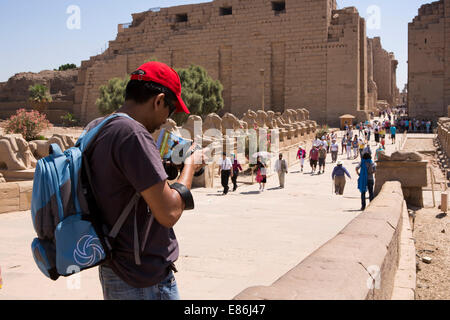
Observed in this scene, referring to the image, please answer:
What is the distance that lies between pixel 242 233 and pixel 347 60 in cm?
2978

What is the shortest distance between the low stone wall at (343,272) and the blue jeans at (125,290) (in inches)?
12.4

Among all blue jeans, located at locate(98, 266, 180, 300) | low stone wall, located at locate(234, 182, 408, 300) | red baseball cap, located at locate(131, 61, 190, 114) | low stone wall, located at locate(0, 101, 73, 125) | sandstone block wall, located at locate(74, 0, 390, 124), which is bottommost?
low stone wall, located at locate(234, 182, 408, 300)

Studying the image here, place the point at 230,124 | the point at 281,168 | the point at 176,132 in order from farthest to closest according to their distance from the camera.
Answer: the point at 230,124 → the point at 281,168 → the point at 176,132

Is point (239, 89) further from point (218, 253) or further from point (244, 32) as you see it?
point (218, 253)

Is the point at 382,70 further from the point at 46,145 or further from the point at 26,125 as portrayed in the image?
the point at 46,145

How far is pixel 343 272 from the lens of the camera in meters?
2.33

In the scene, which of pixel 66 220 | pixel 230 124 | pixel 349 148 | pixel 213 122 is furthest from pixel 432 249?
pixel 349 148

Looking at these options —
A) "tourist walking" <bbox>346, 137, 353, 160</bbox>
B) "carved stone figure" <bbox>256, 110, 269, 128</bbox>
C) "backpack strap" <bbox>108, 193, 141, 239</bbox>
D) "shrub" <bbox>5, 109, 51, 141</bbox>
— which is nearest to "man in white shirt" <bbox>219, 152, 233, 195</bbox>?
"carved stone figure" <bbox>256, 110, 269, 128</bbox>

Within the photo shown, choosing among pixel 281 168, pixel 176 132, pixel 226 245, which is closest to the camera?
pixel 226 245

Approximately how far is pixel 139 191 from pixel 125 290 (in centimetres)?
42

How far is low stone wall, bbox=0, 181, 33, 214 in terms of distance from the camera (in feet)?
25.5

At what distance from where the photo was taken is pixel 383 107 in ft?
148

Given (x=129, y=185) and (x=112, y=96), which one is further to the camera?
(x=112, y=96)

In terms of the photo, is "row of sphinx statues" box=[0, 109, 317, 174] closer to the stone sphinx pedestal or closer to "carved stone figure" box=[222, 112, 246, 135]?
"carved stone figure" box=[222, 112, 246, 135]
